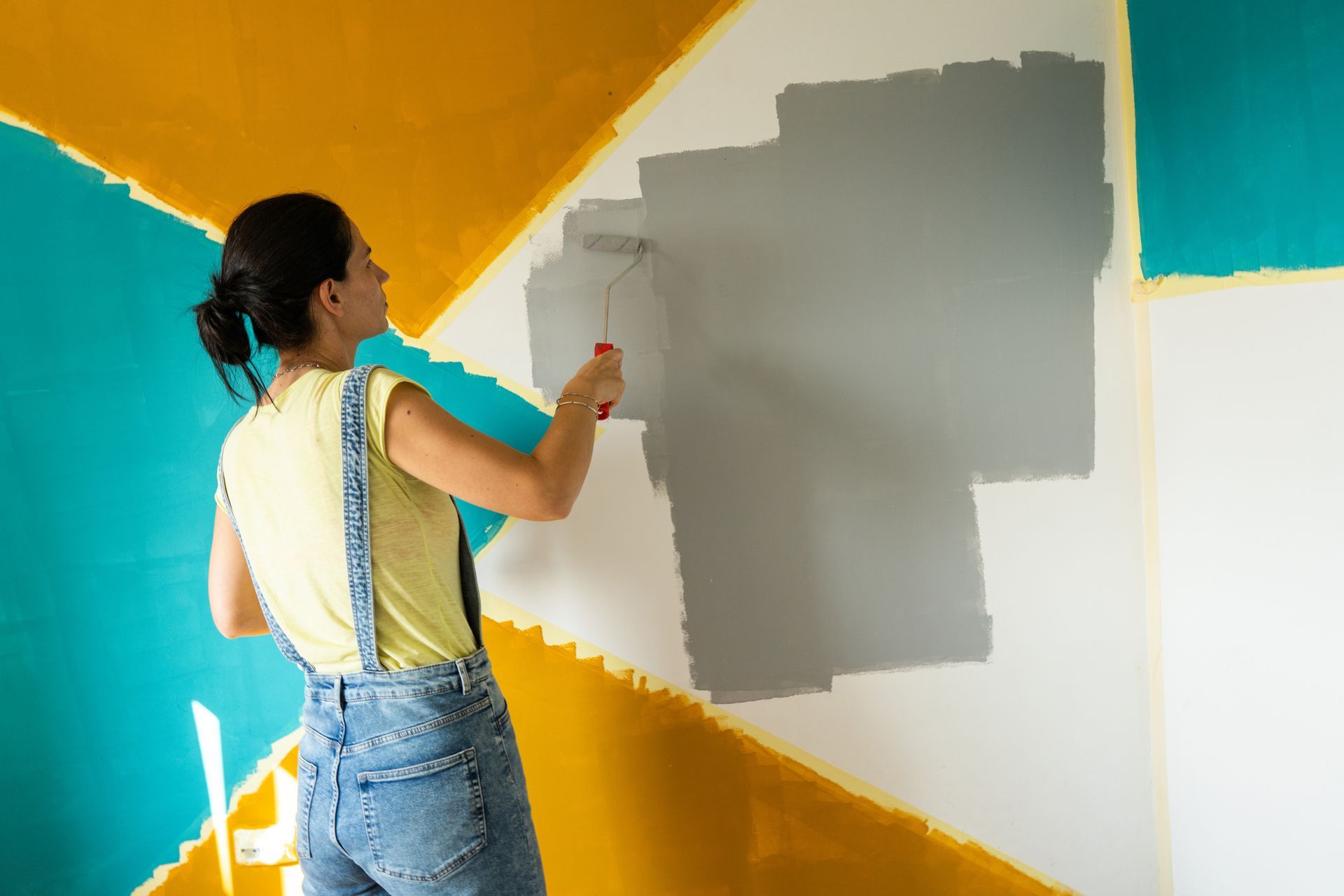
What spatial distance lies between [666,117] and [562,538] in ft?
2.44

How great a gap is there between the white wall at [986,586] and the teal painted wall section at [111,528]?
0.17m

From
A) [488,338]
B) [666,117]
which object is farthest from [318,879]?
[666,117]

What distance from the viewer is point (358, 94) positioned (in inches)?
56.3

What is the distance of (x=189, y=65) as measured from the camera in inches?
55.9

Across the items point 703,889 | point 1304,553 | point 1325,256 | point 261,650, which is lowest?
point 703,889

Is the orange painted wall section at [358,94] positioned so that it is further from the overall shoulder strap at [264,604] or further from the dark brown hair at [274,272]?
the overall shoulder strap at [264,604]

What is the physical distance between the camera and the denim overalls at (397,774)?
96 cm

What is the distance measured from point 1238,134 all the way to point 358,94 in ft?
4.46

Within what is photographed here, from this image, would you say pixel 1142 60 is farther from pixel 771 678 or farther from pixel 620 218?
pixel 771 678

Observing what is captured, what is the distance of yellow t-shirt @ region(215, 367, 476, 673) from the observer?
0.96 m

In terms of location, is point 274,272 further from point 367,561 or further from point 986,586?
point 986,586

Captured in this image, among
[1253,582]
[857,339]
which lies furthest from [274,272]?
[1253,582]

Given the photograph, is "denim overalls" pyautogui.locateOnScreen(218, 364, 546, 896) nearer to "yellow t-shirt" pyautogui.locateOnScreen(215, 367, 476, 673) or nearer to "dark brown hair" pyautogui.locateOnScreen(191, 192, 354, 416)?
"yellow t-shirt" pyautogui.locateOnScreen(215, 367, 476, 673)

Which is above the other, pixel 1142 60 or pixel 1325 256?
pixel 1142 60
